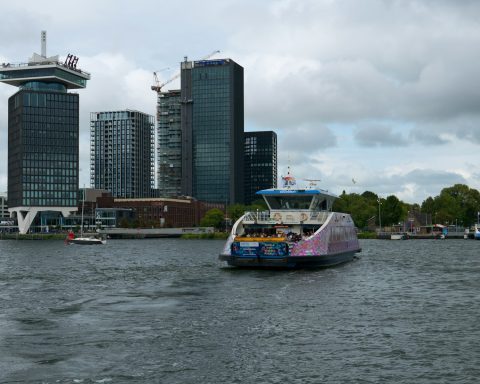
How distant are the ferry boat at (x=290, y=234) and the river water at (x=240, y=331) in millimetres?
6881

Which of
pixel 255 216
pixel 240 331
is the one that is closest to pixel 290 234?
pixel 255 216

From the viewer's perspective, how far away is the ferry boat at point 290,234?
6912 cm

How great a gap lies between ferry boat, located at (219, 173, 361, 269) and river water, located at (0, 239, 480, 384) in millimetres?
6881

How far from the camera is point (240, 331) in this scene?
3547cm

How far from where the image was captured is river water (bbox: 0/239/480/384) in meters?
27.2

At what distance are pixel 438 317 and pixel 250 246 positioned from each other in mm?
30792

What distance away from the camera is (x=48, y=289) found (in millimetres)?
56531

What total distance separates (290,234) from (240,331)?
41.0m

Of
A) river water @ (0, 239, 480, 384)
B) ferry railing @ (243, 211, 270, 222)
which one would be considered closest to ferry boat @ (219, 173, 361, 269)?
ferry railing @ (243, 211, 270, 222)

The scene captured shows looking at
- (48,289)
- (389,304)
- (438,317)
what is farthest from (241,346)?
(48,289)

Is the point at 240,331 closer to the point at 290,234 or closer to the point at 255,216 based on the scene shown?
the point at 290,234

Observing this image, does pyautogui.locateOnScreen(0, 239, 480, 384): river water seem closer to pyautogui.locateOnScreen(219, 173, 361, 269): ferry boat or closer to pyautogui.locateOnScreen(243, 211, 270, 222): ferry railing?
pyautogui.locateOnScreen(219, 173, 361, 269): ferry boat

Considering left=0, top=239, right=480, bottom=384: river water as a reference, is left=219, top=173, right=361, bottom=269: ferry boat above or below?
above

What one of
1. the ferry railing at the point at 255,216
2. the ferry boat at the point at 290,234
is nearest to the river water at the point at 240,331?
the ferry boat at the point at 290,234
